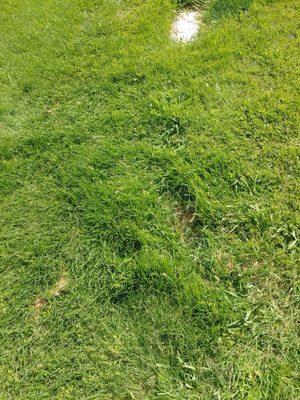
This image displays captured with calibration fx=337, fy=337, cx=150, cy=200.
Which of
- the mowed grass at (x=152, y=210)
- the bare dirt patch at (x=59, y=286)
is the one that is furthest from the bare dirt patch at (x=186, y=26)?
the bare dirt patch at (x=59, y=286)

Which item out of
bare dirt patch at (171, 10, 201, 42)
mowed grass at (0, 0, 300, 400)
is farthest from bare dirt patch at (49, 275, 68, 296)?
bare dirt patch at (171, 10, 201, 42)

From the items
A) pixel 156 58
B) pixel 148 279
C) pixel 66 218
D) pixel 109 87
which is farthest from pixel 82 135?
pixel 148 279

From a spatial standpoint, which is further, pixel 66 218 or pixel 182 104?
pixel 182 104

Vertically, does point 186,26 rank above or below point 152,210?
above

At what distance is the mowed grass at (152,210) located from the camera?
2.04 meters

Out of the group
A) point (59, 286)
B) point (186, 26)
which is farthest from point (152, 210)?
point (186, 26)

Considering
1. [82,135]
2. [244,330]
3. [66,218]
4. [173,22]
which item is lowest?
[244,330]

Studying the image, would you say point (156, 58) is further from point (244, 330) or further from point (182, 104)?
point (244, 330)

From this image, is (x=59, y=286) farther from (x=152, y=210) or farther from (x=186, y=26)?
(x=186, y=26)

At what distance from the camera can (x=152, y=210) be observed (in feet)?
8.55

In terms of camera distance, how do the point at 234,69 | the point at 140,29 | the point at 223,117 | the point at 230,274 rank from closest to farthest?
the point at 230,274 < the point at 223,117 < the point at 234,69 < the point at 140,29

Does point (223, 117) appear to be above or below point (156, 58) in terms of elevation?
below

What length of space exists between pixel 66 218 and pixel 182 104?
1.49 m

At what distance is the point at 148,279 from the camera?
231cm
